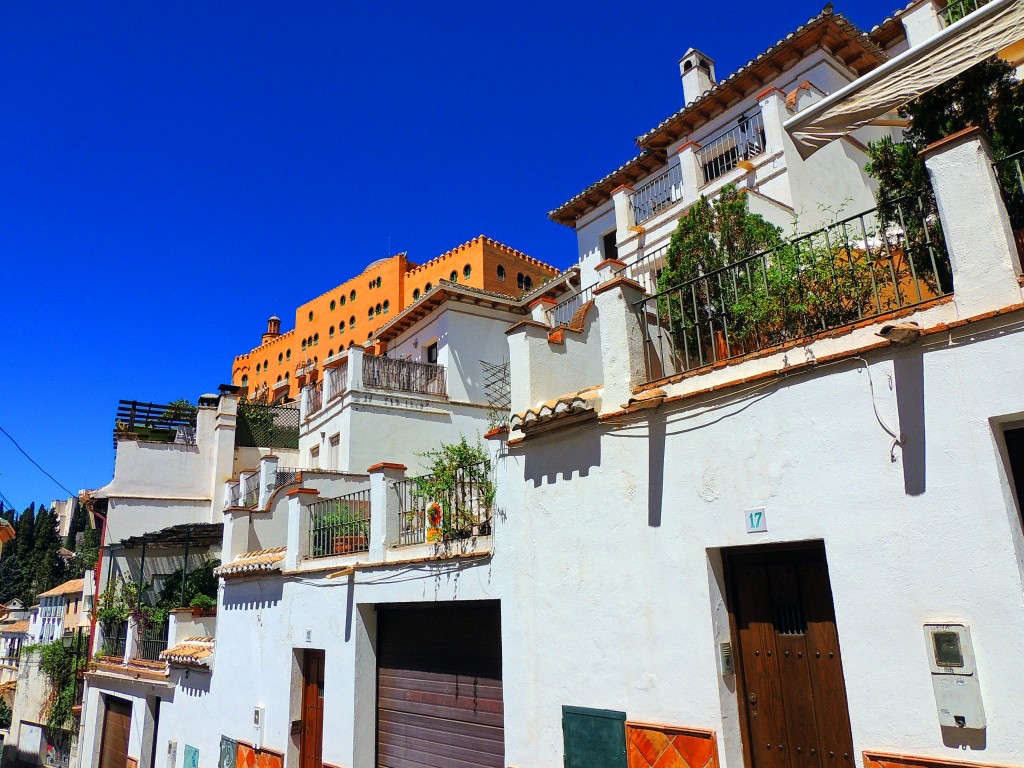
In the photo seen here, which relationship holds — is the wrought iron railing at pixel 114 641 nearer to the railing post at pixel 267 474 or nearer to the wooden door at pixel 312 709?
the railing post at pixel 267 474

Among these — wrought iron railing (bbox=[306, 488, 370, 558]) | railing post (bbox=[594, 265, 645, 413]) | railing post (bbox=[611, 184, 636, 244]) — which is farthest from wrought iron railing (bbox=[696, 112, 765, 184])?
wrought iron railing (bbox=[306, 488, 370, 558])

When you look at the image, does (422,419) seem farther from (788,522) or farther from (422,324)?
(788,522)

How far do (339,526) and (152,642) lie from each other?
29.1ft

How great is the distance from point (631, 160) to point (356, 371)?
29.9 feet

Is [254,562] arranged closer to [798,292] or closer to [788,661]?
[788,661]

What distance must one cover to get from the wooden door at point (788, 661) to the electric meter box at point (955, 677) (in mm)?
772

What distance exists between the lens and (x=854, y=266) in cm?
551

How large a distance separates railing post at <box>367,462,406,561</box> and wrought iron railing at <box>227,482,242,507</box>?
10.9 m

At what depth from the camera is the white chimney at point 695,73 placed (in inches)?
721

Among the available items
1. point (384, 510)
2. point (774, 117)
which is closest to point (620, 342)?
point (384, 510)

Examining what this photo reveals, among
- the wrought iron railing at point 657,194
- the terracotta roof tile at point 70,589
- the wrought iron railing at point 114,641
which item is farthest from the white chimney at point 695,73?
the terracotta roof tile at point 70,589

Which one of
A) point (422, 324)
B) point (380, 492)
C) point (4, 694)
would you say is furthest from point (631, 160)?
point (4, 694)

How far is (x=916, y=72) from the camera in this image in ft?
16.5

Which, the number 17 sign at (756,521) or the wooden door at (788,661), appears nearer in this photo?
the wooden door at (788,661)
